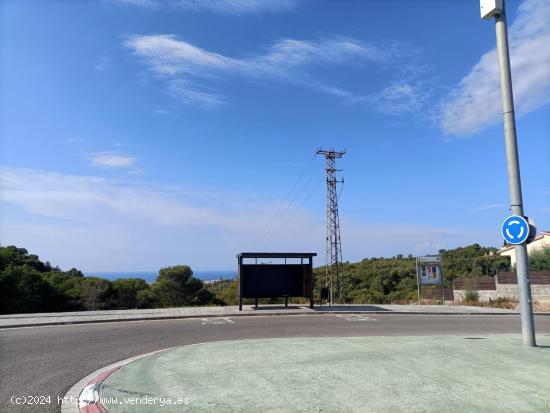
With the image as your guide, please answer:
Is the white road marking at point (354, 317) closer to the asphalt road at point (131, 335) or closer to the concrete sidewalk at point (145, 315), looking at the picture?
the asphalt road at point (131, 335)

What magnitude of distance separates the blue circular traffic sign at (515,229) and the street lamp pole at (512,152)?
0.17 metres

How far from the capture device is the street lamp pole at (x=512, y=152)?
8883 millimetres

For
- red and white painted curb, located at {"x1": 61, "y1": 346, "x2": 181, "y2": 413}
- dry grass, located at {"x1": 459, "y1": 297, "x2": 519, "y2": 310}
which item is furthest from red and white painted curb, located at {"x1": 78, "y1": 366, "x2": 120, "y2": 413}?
dry grass, located at {"x1": 459, "y1": 297, "x2": 519, "y2": 310}

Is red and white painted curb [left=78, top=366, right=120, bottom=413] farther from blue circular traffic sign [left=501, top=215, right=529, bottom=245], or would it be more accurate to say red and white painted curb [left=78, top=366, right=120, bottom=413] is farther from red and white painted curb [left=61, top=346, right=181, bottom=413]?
blue circular traffic sign [left=501, top=215, right=529, bottom=245]

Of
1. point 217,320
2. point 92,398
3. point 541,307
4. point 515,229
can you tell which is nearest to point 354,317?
point 217,320

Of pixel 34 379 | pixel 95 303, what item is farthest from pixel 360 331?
pixel 95 303

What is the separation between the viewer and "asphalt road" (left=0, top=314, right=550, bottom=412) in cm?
763

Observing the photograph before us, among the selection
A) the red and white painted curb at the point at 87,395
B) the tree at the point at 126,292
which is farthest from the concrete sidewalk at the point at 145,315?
the tree at the point at 126,292

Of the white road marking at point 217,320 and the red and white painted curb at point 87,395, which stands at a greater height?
the white road marking at point 217,320

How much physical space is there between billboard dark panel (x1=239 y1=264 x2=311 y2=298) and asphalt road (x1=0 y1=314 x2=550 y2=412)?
2.76 metres

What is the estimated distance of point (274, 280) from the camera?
2047 cm

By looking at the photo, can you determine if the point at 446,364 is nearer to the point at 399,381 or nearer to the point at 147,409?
the point at 399,381

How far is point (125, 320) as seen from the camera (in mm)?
16594

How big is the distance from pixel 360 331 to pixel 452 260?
5988 centimetres
